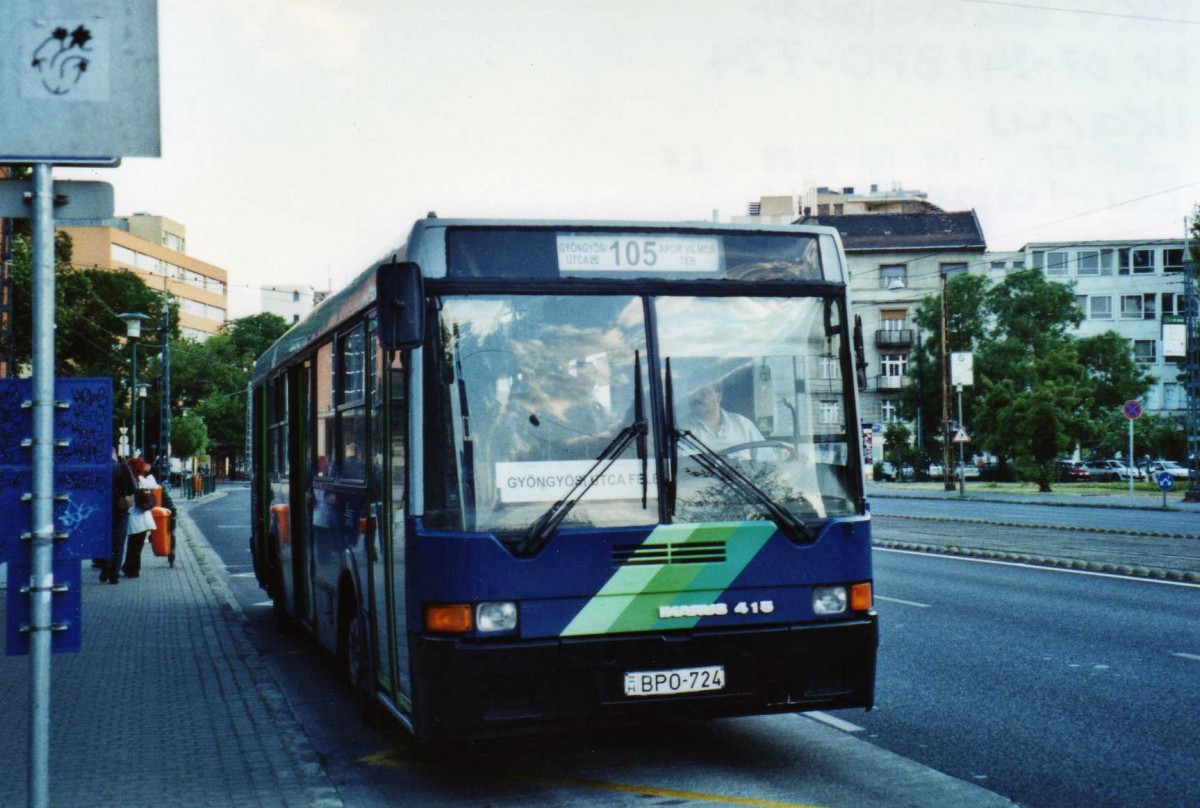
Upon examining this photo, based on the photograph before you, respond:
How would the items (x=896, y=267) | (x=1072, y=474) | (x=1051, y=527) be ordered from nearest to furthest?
(x=1051, y=527) → (x=1072, y=474) → (x=896, y=267)

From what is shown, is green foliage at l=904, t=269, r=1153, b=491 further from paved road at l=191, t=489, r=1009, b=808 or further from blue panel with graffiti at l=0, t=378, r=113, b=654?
blue panel with graffiti at l=0, t=378, r=113, b=654

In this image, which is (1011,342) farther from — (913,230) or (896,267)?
(913,230)

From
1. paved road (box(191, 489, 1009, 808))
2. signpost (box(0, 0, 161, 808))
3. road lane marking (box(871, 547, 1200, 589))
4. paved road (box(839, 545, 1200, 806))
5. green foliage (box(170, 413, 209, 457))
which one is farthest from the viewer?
green foliage (box(170, 413, 209, 457))

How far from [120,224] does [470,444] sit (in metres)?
1.98

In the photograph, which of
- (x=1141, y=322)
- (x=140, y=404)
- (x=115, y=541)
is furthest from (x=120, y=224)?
(x=1141, y=322)

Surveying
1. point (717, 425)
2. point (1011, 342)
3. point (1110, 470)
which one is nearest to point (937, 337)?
point (1011, 342)

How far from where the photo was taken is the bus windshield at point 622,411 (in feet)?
21.7

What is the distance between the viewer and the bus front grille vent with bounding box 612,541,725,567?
6.64 metres

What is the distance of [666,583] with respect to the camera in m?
6.71

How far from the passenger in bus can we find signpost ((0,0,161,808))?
2.98m

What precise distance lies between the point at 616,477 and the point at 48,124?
9.86ft

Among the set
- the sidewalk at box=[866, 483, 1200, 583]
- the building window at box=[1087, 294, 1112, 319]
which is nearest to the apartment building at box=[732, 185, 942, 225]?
the building window at box=[1087, 294, 1112, 319]

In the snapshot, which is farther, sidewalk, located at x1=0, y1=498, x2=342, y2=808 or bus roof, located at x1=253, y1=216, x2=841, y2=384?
sidewalk, located at x1=0, y1=498, x2=342, y2=808

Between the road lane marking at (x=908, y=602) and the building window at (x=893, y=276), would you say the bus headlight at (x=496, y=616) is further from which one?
the building window at (x=893, y=276)
